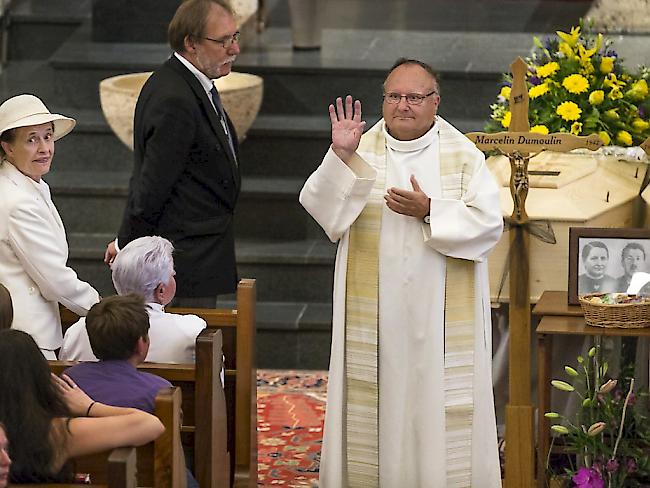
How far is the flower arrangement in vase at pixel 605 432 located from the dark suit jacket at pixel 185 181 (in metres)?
1.44

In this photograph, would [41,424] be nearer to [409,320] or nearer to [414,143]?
[409,320]

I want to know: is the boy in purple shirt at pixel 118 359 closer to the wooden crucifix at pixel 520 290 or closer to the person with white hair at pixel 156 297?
the person with white hair at pixel 156 297

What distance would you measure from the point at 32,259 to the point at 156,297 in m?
0.49

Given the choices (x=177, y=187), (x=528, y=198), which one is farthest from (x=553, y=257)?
(x=177, y=187)

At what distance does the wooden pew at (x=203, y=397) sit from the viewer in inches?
160

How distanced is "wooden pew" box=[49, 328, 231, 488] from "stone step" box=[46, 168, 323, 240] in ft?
12.8

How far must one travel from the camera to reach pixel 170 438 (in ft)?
11.7

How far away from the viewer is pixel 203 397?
4102 millimetres

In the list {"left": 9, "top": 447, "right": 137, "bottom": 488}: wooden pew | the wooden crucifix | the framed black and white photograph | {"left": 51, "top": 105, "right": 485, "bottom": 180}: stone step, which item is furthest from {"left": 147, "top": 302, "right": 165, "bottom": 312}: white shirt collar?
{"left": 51, "top": 105, "right": 485, "bottom": 180}: stone step

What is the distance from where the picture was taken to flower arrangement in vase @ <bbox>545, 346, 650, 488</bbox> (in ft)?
16.4

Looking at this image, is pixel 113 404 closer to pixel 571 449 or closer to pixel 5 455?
pixel 5 455

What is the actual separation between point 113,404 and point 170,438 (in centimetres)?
37

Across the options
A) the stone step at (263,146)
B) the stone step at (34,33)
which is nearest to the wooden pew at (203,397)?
the stone step at (263,146)

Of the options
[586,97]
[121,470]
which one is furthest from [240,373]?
[586,97]
